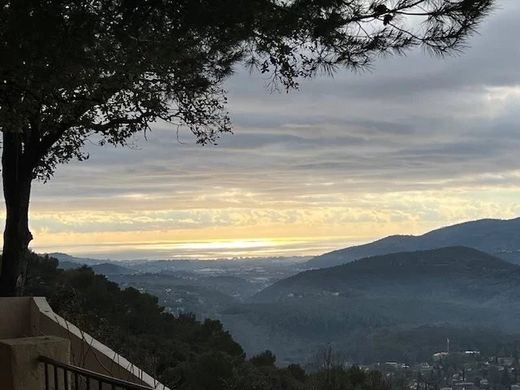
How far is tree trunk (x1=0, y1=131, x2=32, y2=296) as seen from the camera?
26.0 ft

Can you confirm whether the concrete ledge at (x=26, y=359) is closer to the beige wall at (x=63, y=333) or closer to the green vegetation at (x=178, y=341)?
the beige wall at (x=63, y=333)

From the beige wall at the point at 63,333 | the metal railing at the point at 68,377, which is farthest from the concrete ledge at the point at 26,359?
the beige wall at the point at 63,333

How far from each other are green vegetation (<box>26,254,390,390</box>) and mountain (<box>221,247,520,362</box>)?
152ft

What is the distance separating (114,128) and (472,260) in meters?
139

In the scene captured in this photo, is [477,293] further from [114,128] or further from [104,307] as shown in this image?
[114,128]

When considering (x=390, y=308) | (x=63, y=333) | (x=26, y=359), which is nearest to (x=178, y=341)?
(x=63, y=333)

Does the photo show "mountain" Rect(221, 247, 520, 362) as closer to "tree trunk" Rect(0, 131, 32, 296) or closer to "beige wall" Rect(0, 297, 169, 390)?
"tree trunk" Rect(0, 131, 32, 296)

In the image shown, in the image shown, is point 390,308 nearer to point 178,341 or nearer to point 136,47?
point 178,341

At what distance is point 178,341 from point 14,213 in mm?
10402

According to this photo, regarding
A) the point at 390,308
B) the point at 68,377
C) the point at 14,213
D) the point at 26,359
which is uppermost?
the point at 14,213

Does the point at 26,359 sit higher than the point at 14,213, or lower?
lower

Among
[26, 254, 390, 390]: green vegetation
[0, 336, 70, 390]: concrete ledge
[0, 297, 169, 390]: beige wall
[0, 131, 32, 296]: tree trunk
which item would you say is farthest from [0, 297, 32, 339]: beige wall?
[26, 254, 390, 390]: green vegetation

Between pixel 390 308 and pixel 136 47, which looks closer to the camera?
pixel 136 47

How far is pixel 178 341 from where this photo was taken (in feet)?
58.1
